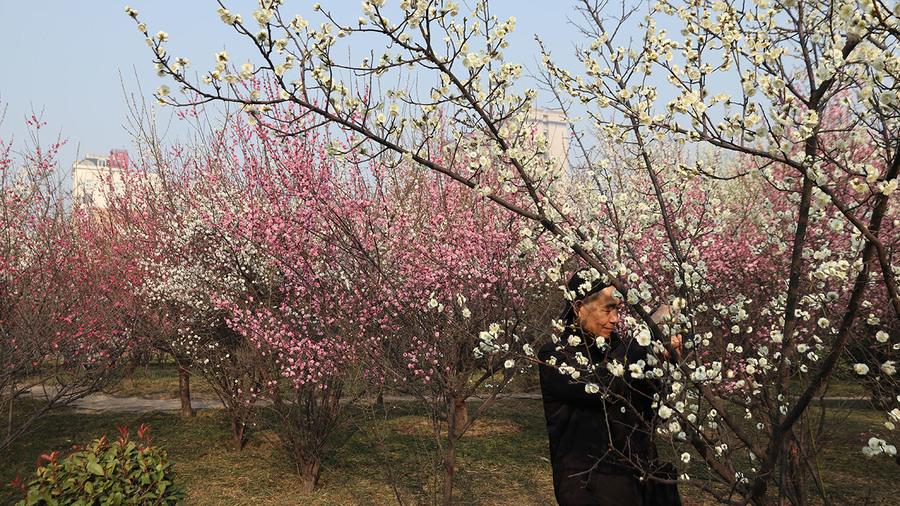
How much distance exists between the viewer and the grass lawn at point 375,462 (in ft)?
25.7

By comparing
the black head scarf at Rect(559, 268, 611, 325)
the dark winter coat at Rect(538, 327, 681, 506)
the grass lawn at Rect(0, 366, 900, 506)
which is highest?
the black head scarf at Rect(559, 268, 611, 325)

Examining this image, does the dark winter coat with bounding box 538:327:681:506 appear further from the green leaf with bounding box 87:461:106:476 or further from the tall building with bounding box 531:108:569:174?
the green leaf with bounding box 87:461:106:476

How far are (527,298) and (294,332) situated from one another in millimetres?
3096

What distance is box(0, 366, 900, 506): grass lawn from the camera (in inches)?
308

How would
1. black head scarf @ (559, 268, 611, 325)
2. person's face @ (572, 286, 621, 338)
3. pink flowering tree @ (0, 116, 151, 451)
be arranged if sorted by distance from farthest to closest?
pink flowering tree @ (0, 116, 151, 451) → person's face @ (572, 286, 621, 338) → black head scarf @ (559, 268, 611, 325)

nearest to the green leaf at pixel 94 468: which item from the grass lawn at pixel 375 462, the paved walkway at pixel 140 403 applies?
the grass lawn at pixel 375 462

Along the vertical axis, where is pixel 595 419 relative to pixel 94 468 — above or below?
above

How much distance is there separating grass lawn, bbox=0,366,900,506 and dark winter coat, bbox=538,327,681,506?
3236 millimetres

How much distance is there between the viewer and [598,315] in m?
Answer: 2.97

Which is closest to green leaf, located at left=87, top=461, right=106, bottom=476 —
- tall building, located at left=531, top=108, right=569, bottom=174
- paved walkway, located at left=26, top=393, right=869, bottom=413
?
tall building, located at left=531, top=108, right=569, bottom=174

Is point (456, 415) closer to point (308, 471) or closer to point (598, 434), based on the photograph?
point (308, 471)

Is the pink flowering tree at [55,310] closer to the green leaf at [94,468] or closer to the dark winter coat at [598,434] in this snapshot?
the green leaf at [94,468]

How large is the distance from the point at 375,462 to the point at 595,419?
282 inches

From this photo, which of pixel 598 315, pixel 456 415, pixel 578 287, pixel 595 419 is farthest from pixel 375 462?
pixel 578 287
